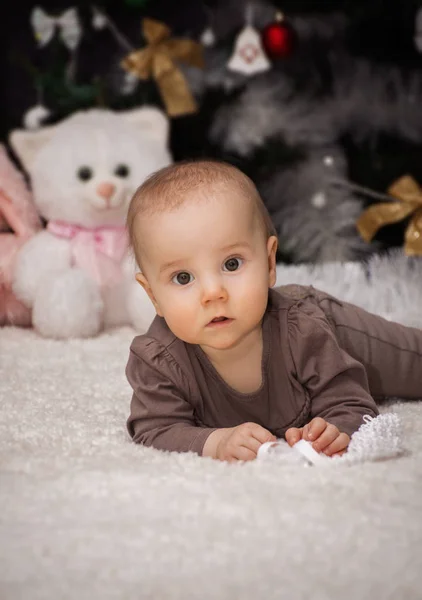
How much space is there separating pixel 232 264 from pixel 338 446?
25 centimetres

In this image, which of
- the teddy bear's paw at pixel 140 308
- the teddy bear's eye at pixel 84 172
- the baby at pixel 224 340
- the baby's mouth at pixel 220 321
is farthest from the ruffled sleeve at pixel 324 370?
the teddy bear's eye at pixel 84 172

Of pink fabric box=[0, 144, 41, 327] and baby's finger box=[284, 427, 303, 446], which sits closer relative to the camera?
baby's finger box=[284, 427, 303, 446]

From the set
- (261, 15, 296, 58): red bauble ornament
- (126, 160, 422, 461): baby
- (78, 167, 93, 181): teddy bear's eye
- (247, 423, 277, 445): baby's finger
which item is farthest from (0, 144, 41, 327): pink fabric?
(247, 423, 277, 445): baby's finger

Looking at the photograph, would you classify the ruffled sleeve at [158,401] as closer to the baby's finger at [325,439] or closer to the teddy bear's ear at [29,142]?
the baby's finger at [325,439]

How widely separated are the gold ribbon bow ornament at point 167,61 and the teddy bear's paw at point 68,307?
570 millimetres

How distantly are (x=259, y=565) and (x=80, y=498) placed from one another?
228 millimetres

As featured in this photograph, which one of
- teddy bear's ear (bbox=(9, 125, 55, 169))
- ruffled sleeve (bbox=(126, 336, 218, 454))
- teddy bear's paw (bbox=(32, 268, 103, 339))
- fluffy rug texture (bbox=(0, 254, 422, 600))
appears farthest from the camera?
teddy bear's ear (bbox=(9, 125, 55, 169))

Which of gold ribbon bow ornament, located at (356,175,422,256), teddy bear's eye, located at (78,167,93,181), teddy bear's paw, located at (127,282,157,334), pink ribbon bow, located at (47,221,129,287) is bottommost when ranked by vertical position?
teddy bear's paw, located at (127,282,157,334)

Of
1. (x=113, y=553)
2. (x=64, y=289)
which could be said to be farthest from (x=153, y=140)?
(x=113, y=553)

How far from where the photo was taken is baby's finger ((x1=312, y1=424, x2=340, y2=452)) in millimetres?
935

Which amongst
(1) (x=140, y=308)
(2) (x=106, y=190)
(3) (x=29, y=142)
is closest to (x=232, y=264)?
(1) (x=140, y=308)

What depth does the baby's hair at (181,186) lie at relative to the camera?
39.2 inches

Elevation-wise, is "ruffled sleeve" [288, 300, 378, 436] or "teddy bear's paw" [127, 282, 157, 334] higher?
"ruffled sleeve" [288, 300, 378, 436]

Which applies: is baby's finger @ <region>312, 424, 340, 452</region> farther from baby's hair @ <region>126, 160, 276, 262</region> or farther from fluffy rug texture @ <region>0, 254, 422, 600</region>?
baby's hair @ <region>126, 160, 276, 262</region>
